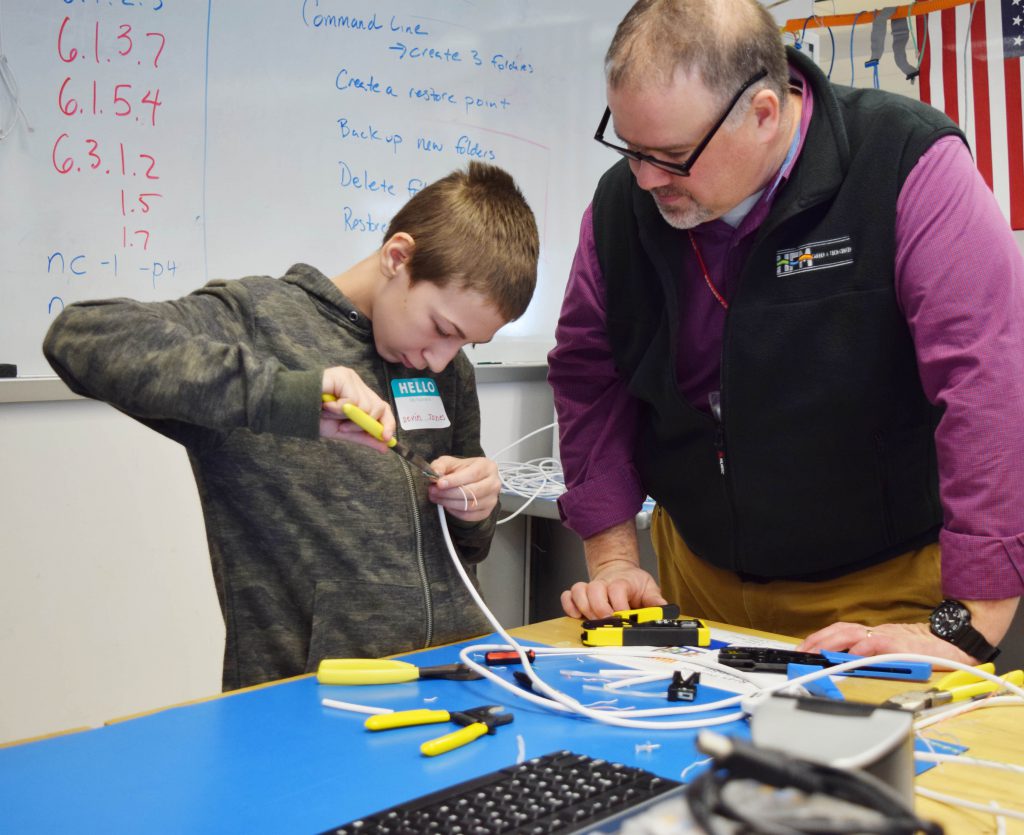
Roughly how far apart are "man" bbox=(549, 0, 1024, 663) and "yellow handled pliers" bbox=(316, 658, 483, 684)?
0.36 meters

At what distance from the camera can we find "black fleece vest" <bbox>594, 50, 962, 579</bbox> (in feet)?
4.34

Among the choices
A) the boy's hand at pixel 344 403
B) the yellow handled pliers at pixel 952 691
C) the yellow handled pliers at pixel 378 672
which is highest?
the boy's hand at pixel 344 403

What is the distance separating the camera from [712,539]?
57.7 inches

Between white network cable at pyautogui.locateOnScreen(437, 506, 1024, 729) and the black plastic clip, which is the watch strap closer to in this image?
white network cable at pyautogui.locateOnScreen(437, 506, 1024, 729)

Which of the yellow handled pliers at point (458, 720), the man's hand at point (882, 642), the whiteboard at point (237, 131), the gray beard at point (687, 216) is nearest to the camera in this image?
the yellow handled pliers at point (458, 720)

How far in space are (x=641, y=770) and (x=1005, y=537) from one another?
61 centimetres

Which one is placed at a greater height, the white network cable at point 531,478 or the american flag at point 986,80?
the american flag at point 986,80

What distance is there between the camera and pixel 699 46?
1.25m

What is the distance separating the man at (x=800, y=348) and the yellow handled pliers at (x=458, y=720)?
0.45 meters

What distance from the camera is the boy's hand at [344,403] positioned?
1062 mm

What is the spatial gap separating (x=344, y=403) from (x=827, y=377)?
0.65m

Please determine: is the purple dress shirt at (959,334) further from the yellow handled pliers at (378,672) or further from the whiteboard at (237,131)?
the whiteboard at (237,131)

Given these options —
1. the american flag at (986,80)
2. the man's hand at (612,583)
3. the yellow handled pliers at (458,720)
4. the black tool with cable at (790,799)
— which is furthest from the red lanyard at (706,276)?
the american flag at (986,80)

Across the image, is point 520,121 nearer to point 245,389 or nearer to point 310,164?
point 310,164
